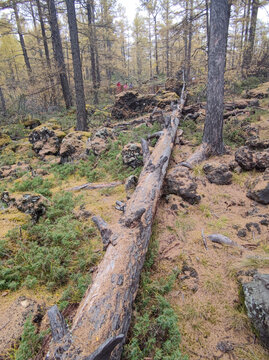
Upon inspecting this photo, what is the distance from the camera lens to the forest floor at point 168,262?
213cm

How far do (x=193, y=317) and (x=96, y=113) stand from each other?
12.9 m

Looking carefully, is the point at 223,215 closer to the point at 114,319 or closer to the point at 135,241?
the point at 135,241

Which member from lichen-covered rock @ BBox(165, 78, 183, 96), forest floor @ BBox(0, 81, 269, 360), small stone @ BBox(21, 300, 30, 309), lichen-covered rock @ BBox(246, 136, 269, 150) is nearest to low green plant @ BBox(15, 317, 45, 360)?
forest floor @ BBox(0, 81, 269, 360)

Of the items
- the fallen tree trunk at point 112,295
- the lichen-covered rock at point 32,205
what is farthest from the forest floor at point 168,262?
the fallen tree trunk at point 112,295

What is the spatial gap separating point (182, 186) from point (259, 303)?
267 cm

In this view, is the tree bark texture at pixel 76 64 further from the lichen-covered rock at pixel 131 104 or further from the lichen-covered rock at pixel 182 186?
the lichen-covered rock at pixel 182 186

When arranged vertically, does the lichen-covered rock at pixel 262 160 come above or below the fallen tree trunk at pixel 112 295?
above

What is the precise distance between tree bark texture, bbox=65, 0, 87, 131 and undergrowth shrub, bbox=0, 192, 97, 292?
266 inches

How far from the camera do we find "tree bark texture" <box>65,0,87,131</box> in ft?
27.6

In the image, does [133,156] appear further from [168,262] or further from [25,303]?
[25,303]

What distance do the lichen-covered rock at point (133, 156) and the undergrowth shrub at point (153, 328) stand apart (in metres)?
3.95

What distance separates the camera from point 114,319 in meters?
1.89

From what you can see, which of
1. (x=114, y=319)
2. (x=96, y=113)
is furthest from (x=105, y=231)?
(x=96, y=113)

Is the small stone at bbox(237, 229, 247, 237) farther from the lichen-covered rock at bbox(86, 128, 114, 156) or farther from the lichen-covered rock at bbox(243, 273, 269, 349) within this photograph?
the lichen-covered rock at bbox(86, 128, 114, 156)
